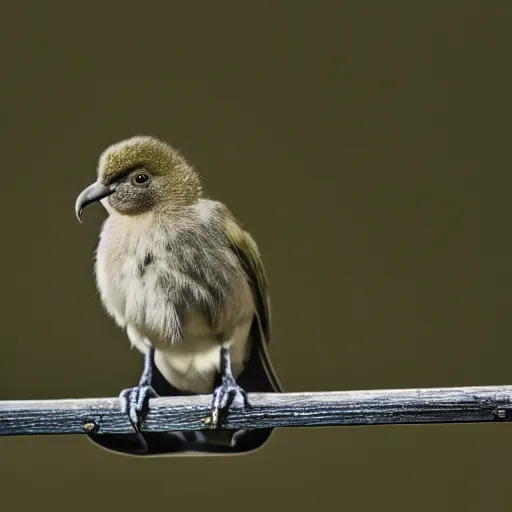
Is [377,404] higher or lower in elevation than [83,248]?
lower

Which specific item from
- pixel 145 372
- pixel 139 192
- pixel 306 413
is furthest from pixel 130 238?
pixel 306 413

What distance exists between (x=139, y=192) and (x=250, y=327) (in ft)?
0.90

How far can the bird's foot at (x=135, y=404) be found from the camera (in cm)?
121

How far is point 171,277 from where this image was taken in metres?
1.26

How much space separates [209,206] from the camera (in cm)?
131

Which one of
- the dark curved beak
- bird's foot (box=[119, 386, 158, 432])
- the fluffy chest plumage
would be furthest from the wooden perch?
the dark curved beak

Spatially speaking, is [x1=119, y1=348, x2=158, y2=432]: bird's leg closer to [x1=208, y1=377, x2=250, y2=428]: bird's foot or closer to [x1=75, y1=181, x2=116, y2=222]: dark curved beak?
[x1=208, y1=377, x2=250, y2=428]: bird's foot

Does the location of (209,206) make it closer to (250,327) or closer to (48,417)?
(250,327)

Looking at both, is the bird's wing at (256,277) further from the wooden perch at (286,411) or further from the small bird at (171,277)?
the wooden perch at (286,411)

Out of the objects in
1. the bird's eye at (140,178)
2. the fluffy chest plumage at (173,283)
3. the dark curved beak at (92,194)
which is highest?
the bird's eye at (140,178)

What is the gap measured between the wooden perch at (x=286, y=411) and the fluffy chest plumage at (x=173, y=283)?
0.12 metres

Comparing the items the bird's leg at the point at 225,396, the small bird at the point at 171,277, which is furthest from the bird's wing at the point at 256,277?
the bird's leg at the point at 225,396

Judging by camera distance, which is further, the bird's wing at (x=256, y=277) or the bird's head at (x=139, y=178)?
the bird's wing at (x=256, y=277)

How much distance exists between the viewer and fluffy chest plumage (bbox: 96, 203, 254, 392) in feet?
4.12
